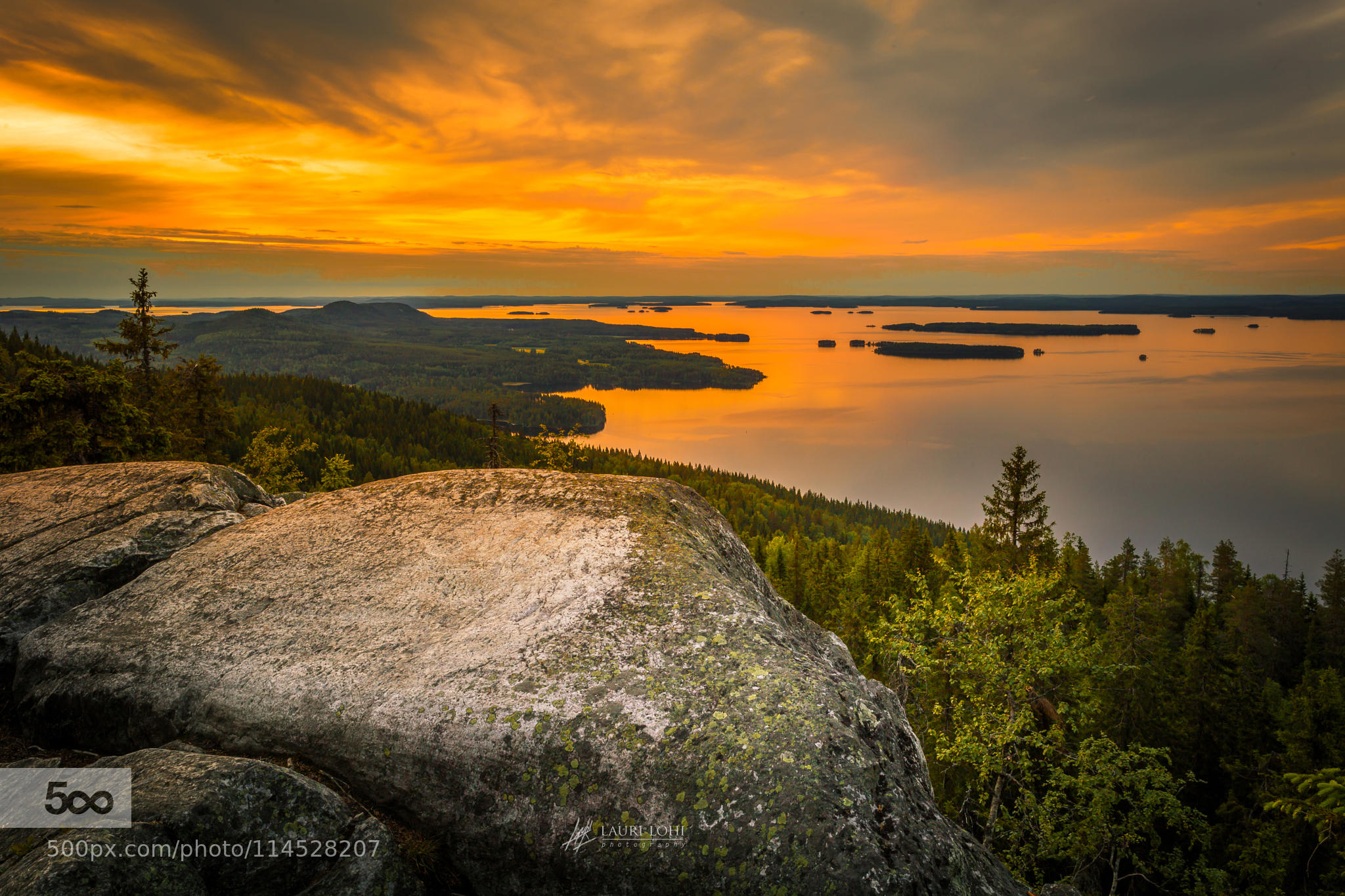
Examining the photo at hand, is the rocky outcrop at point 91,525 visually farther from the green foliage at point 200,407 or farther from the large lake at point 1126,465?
the large lake at point 1126,465

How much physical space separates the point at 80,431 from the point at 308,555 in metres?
21.9

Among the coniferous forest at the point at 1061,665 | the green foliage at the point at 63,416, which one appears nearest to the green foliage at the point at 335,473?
the coniferous forest at the point at 1061,665

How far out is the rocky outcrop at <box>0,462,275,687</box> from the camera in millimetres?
9164

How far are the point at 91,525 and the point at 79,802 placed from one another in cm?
698

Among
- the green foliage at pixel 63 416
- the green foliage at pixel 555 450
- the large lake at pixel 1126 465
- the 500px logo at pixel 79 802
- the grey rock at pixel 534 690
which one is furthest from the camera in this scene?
the large lake at pixel 1126 465

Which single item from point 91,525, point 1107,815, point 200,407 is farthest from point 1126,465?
point 91,525

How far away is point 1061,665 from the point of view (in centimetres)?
1970

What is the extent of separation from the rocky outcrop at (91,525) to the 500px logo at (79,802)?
448 centimetres

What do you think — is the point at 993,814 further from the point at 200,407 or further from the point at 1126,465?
the point at 1126,465

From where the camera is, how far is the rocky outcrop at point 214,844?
4605mm

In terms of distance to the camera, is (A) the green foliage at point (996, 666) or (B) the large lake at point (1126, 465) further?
(B) the large lake at point (1126, 465)

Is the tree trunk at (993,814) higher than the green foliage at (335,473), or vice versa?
the green foliage at (335,473)

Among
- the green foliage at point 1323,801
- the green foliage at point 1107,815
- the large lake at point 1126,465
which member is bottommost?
the large lake at point 1126,465

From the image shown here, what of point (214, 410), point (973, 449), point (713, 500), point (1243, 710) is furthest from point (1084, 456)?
point (214, 410)
